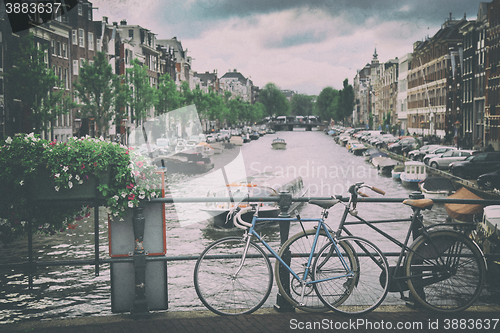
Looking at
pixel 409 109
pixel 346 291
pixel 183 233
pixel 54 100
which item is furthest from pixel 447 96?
pixel 346 291

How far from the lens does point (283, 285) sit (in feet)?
19.2

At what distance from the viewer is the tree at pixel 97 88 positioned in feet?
201

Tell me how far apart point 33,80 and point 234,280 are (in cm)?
4459

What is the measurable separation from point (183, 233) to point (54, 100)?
27.2 m

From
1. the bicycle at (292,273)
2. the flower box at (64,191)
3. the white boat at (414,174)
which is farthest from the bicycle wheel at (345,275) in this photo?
the white boat at (414,174)

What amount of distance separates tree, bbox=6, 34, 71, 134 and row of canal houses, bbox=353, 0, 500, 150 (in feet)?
140

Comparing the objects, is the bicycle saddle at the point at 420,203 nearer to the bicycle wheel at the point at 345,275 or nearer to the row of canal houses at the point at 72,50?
the bicycle wheel at the point at 345,275

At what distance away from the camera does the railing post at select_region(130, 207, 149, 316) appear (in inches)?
230

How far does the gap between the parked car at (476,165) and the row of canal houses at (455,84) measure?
15334 mm
